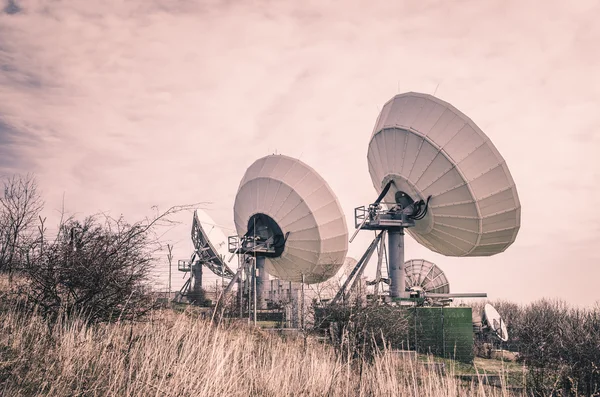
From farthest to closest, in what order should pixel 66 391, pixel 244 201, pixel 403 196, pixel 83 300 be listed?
pixel 244 201 → pixel 403 196 → pixel 83 300 → pixel 66 391

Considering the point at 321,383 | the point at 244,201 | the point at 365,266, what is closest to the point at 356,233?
the point at 365,266

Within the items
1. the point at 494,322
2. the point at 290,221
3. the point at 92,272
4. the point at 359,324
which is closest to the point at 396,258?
the point at 290,221

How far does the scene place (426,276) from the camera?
37750mm

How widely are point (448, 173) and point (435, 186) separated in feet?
4.89

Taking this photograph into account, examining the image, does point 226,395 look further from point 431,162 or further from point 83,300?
point 431,162

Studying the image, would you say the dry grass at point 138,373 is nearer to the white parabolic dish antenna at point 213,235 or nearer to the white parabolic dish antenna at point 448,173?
the white parabolic dish antenna at point 448,173

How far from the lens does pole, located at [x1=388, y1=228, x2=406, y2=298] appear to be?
2772 centimetres

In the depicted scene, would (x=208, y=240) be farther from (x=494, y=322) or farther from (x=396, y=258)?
(x=494, y=322)

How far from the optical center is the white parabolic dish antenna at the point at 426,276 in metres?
37.4

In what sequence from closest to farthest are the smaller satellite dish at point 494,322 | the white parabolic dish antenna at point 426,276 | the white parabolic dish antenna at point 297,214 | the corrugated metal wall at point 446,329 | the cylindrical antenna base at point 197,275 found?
the corrugated metal wall at point 446,329 < the white parabolic dish antenna at point 297,214 < the smaller satellite dish at point 494,322 < the white parabolic dish antenna at point 426,276 < the cylindrical antenna base at point 197,275

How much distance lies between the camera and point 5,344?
29.0 ft

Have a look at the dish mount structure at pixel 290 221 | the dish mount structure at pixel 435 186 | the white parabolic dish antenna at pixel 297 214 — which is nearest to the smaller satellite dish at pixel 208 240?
the dish mount structure at pixel 290 221

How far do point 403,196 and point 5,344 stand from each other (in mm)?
22251

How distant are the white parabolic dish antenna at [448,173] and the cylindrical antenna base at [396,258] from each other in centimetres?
105
